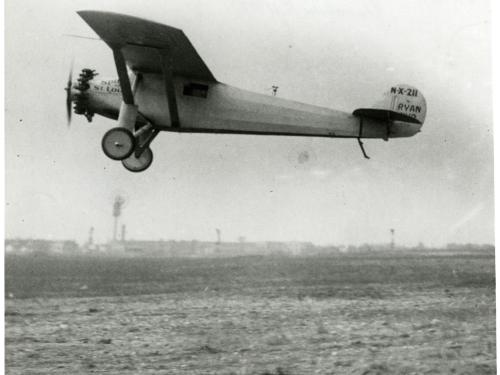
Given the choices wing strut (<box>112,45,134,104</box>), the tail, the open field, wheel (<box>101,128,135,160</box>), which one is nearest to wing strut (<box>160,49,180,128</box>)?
wing strut (<box>112,45,134,104</box>)

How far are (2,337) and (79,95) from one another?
2.77 m

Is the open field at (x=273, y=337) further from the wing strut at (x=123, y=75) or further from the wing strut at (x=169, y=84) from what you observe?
the wing strut at (x=123, y=75)

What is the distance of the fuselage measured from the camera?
625cm

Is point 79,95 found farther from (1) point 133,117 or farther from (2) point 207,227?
(2) point 207,227

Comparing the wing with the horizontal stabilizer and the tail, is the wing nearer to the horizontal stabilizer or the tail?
the horizontal stabilizer

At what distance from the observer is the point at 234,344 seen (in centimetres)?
621

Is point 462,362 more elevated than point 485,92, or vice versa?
point 485,92

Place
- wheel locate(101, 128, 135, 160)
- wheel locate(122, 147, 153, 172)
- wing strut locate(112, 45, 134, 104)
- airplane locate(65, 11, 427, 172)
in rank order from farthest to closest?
wheel locate(122, 147, 153, 172) < airplane locate(65, 11, 427, 172) < wheel locate(101, 128, 135, 160) < wing strut locate(112, 45, 134, 104)

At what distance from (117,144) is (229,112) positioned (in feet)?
4.29

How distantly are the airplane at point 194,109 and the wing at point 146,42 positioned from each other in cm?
1

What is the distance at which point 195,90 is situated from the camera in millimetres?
6316

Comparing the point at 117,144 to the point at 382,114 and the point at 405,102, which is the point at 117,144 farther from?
the point at 405,102

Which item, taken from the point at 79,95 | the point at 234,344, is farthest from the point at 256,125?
the point at 234,344

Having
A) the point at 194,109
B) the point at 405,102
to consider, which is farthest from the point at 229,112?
the point at 405,102
